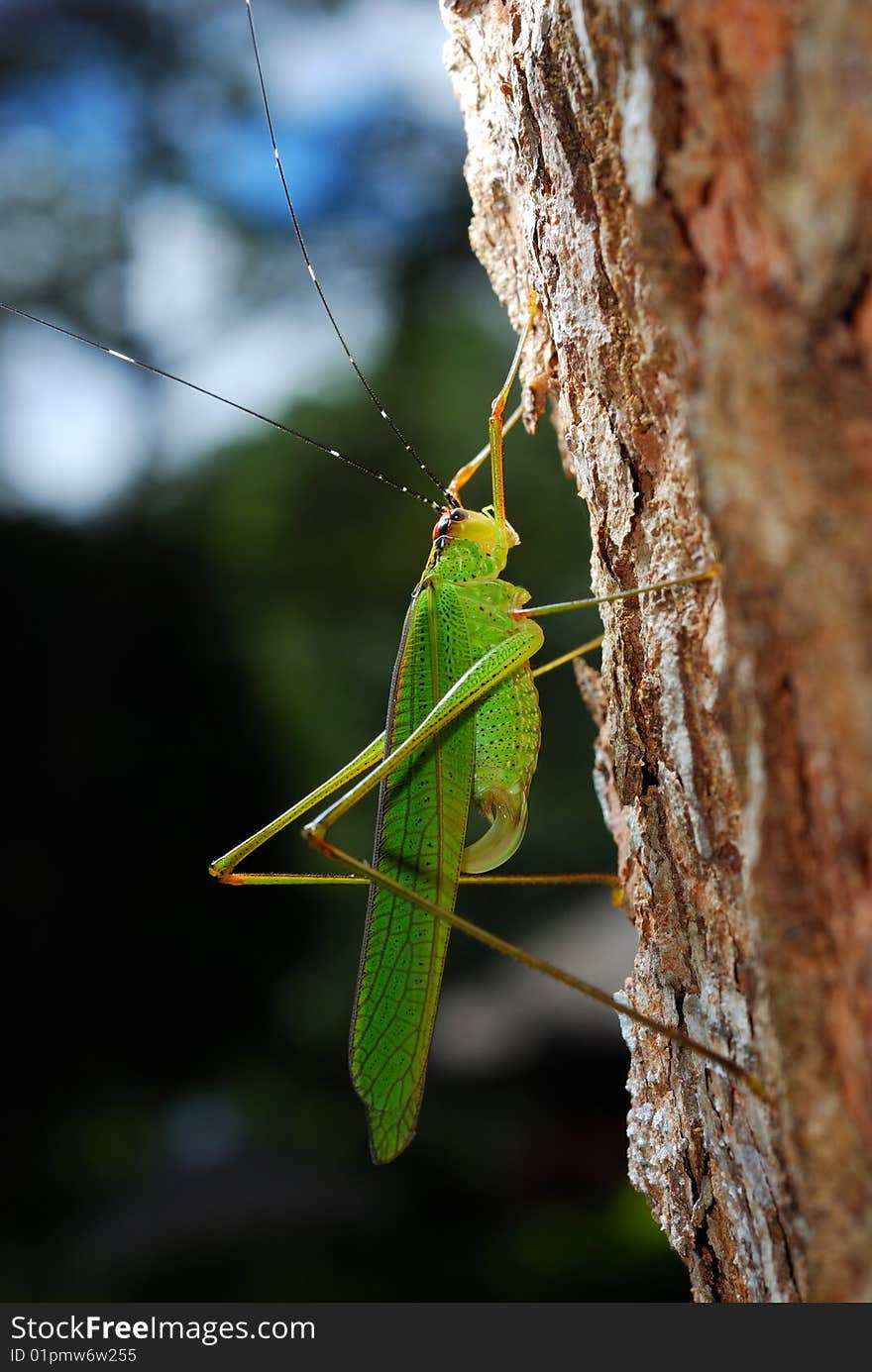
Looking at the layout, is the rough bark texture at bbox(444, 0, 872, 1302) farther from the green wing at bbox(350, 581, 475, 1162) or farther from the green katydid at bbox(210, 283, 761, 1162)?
the green wing at bbox(350, 581, 475, 1162)

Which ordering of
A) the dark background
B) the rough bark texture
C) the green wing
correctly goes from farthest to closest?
the dark background
the green wing
the rough bark texture

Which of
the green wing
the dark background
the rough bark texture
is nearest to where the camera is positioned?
the rough bark texture

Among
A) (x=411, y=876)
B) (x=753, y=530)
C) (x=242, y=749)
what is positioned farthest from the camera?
(x=242, y=749)

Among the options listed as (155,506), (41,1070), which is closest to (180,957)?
(41,1070)

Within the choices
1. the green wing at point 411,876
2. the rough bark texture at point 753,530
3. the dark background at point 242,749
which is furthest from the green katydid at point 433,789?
the dark background at point 242,749

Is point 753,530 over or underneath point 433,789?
underneath

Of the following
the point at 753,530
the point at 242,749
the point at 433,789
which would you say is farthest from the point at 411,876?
the point at 242,749

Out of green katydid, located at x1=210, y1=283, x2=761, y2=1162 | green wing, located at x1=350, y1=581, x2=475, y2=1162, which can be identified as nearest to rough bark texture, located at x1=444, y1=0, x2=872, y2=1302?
green katydid, located at x1=210, y1=283, x2=761, y2=1162

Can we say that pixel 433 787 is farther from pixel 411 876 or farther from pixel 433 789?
pixel 411 876
